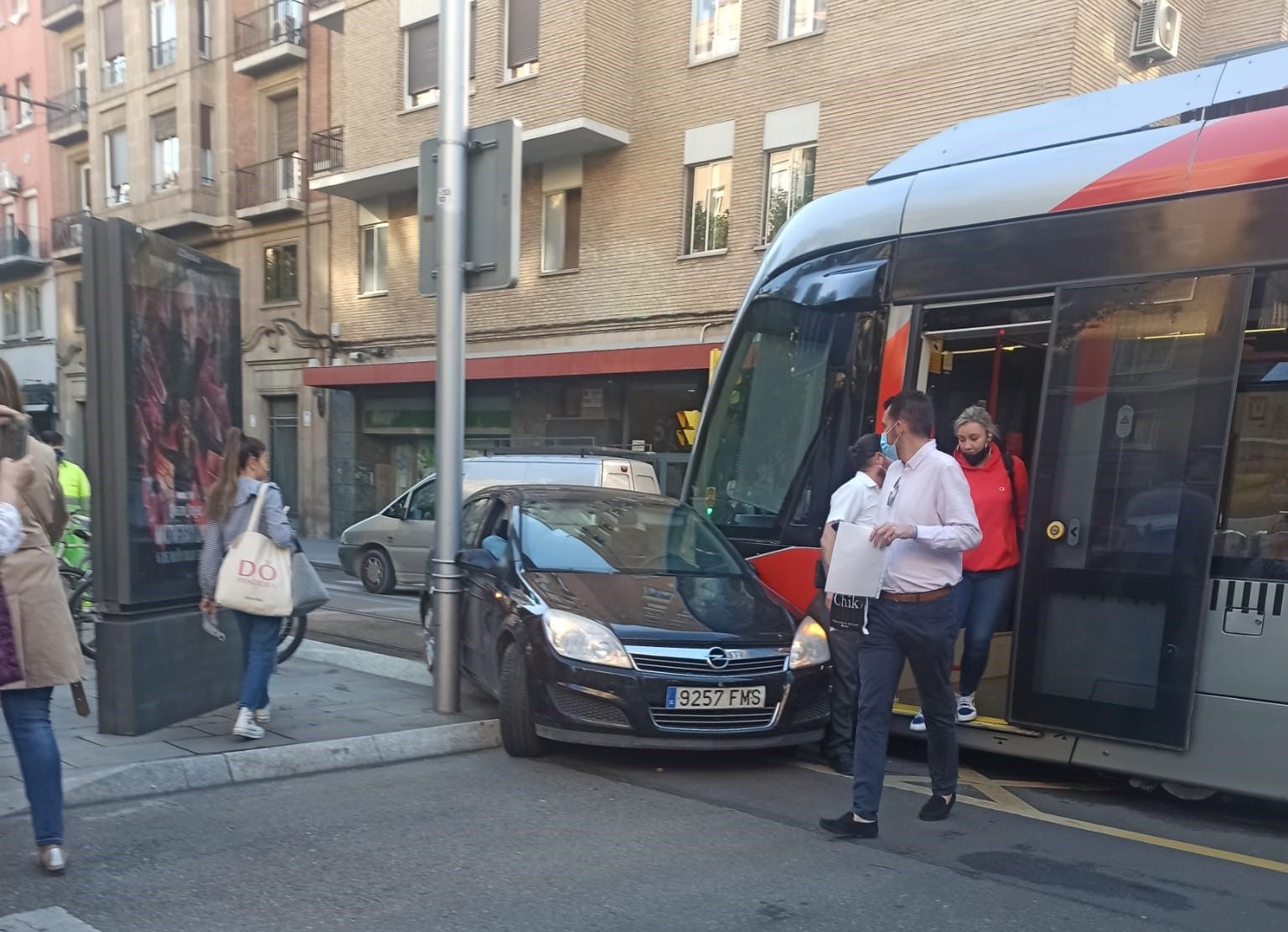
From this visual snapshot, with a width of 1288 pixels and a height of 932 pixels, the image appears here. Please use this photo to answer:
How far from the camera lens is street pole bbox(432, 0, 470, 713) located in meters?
6.41

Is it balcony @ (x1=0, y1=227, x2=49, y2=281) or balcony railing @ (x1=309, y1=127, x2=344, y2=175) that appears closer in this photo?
balcony railing @ (x1=309, y1=127, x2=344, y2=175)

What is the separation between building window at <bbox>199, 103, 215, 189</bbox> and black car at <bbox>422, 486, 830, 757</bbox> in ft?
70.9

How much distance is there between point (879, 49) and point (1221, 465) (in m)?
11.0

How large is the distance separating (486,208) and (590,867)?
3.97 m

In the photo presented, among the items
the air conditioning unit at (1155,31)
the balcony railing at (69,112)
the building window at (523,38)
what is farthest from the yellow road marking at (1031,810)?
the balcony railing at (69,112)

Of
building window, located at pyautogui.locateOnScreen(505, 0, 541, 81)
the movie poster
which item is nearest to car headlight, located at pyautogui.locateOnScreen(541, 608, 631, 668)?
the movie poster

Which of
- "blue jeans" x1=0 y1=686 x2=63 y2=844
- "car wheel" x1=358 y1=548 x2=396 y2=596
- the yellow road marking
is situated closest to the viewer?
"blue jeans" x1=0 y1=686 x2=63 y2=844

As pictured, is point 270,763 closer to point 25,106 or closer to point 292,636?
point 292,636

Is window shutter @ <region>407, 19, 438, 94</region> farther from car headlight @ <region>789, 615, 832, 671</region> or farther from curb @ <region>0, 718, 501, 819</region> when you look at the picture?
car headlight @ <region>789, 615, 832, 671</region>

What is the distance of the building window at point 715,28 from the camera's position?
52.7ft

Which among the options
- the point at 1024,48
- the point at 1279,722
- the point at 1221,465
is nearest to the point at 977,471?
the point at 1221,465

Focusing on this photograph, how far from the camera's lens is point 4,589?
12.3 ft

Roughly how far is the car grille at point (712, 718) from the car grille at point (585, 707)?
0.61 feet

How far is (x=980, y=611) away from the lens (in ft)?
19.1
